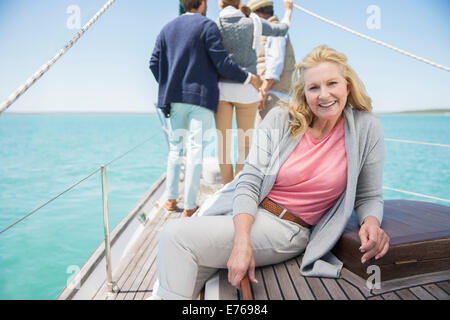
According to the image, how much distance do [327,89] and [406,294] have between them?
2.43 ft

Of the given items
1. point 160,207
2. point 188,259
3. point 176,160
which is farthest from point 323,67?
point 160,207

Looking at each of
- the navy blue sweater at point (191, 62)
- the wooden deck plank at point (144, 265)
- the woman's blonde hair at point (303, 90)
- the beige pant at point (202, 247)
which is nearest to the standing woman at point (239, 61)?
the navy blue sweater at point (191, 62)

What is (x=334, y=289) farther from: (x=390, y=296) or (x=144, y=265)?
(x=144, y=265)

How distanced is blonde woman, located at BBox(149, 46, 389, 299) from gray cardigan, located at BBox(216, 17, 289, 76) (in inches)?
38.0

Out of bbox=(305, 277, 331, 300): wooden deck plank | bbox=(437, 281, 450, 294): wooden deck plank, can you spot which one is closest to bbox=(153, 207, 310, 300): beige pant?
bbox=(305, 277, 331, 300): wooden deck plank

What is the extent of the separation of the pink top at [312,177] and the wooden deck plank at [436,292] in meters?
0.40

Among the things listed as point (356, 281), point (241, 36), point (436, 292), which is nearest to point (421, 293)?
point (436, 292)

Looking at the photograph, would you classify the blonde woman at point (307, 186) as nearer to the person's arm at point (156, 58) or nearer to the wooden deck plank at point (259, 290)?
the wooden deck plank at point (259, 290)

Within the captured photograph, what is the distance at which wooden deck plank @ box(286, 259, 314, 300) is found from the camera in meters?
0.93

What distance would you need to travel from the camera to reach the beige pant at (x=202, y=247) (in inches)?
37.0

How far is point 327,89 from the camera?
111 centimetres

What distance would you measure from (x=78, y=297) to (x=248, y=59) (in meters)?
1.83

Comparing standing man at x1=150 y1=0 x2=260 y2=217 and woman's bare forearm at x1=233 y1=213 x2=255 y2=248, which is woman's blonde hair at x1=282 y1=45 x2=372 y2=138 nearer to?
woman's bare forearm at x1=233 y1=213 x2=255 y2=248
